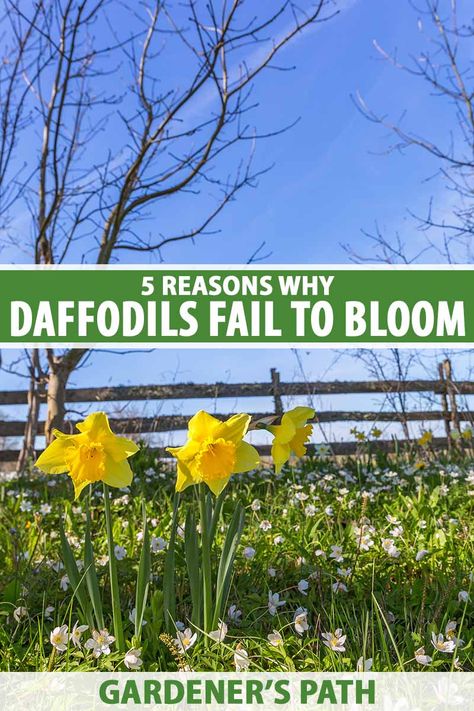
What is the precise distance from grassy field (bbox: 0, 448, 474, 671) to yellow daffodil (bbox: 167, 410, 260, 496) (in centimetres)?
42

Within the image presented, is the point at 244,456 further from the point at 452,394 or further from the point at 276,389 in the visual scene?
the point at 276,389

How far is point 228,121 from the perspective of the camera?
463 centimetres

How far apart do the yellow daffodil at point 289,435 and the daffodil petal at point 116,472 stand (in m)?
0.43

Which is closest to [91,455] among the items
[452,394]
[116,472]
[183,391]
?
[116,472]

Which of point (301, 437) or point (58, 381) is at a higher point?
point (58, 381)

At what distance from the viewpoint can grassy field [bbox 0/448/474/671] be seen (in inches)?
77.0

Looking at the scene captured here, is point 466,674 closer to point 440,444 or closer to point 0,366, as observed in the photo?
point 0,366

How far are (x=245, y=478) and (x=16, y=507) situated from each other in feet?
5.35

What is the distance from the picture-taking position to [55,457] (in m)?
1.85

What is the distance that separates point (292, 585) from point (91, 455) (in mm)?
1254

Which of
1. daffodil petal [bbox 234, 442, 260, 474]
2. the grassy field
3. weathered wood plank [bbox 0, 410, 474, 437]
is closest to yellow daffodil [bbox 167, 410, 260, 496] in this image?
daffodil petal [bbox 234, 442, 260, 474]

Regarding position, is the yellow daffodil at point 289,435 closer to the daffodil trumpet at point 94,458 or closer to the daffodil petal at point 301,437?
the daffodil petal at point 301,437

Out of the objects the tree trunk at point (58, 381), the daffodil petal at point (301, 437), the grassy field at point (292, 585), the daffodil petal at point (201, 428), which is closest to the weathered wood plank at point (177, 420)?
the tree trunk at point (58, 381)

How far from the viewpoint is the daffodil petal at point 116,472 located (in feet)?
6.02
